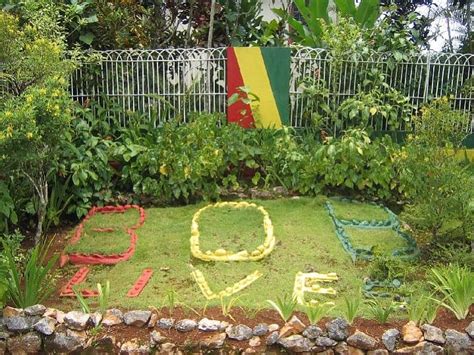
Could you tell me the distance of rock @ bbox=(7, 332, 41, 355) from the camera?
12.5ft

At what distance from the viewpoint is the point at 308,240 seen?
207 inches

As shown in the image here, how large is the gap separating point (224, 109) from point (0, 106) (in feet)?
10.2

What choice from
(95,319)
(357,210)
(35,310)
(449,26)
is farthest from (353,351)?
(449,26)

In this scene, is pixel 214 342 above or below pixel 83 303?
below

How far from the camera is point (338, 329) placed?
366cm

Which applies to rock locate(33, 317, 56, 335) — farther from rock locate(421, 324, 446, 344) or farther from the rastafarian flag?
the rastafarian flag

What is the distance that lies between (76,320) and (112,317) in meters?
0.25

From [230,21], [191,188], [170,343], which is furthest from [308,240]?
[230,21]

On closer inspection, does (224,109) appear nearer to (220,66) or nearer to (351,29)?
(220,66)

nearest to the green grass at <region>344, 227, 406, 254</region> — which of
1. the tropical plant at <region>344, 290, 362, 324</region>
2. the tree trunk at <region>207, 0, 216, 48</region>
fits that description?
the tropical plant at <region>344, 290, 362, 324</region>

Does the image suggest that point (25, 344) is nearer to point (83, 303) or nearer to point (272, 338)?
point (83, 303)

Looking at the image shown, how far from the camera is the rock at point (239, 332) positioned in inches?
146

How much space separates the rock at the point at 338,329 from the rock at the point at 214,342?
72cm

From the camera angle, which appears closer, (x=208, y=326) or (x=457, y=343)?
(x=457, y=343)
